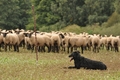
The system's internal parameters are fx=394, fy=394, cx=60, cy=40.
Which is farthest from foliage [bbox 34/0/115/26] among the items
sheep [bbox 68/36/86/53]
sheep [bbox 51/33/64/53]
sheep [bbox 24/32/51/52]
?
sheep [bbox 24/32/51/52]

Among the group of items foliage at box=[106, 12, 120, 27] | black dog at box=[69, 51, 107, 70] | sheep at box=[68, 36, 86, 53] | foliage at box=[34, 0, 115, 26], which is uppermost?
foliage at box=[34, 0, 115, 26]

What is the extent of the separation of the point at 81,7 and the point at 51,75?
52.7 m

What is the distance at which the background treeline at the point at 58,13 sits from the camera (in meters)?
63.3

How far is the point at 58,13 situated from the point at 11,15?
328 inches

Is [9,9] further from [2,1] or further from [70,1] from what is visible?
A: [70,1]

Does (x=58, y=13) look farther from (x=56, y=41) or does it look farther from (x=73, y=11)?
(x=56, y=41)

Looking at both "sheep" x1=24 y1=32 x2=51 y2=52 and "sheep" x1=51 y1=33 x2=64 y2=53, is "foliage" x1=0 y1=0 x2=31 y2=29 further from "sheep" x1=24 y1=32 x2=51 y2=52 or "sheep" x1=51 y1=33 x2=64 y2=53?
"sheep" x1=51 y1=33 x2=64 y2=53

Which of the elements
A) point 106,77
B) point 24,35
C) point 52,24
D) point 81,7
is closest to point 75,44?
point 24,35

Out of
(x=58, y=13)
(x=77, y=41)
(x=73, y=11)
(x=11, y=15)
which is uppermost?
(x=73, y=11)

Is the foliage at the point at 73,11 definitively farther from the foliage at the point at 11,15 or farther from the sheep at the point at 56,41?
the sheep at the point at 56,41

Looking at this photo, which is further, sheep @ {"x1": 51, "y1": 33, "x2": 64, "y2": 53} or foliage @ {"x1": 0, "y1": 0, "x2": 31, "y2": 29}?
foliage @ {"x1": 0, "y1": 0, "x2": 31, "y2": 29}

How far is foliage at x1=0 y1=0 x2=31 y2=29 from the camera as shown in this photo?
67.2 metres

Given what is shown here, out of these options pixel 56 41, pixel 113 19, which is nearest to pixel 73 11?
pixel 113 19

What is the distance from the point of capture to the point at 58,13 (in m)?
69.6
